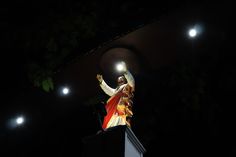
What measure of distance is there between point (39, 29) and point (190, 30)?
3676mm

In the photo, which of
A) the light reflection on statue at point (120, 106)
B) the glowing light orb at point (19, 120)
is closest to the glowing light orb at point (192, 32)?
Result: the light reflection on statue at point (120, 106)

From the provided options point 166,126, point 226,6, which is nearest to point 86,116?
point 166,126

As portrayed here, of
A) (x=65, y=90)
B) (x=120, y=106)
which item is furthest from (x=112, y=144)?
(x=65, y=90)

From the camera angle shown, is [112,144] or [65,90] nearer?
[112,144]

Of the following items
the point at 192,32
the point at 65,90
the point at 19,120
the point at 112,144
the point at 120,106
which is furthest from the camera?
the point at 19,120

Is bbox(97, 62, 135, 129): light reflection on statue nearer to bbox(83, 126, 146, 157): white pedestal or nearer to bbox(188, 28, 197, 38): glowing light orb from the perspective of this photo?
bbox(83, 126, 146, 157): white pedestal

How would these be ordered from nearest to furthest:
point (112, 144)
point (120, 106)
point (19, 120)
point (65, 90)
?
point (112, 144)
point (120, 106)
point (65, 90)
point (19, 120)

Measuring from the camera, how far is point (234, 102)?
8.45 metres

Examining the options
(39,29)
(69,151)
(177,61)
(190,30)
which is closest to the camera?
(39,29)

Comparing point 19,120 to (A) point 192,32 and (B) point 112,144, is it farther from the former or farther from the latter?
(A) point 192,32

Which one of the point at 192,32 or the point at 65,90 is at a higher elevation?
the point at 192,32

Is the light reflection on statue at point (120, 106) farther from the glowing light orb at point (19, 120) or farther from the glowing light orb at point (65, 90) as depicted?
the glowing light orb at point (19, 120)

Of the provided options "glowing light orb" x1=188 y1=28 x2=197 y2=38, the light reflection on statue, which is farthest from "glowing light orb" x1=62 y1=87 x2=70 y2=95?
"glowing light orb" x1=188 y1=28 x2=197 y2=38

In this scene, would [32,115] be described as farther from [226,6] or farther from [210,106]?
[226,6]
